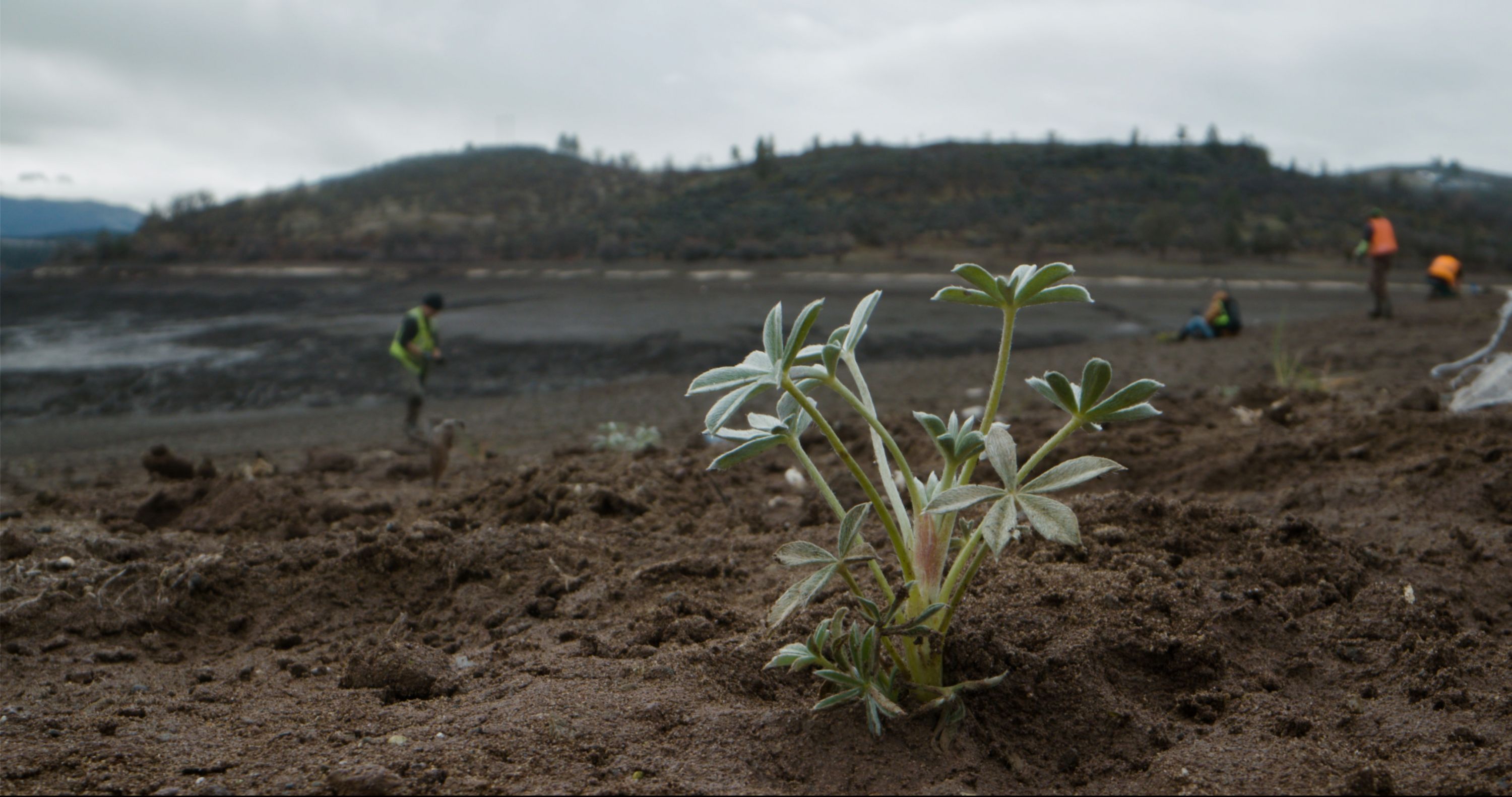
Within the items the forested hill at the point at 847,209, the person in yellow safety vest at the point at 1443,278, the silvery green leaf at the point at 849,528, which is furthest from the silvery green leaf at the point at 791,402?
the forested hill at the point at 847,209

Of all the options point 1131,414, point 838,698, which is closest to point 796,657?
point 838,698

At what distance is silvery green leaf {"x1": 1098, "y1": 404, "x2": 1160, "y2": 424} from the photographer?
1411mm

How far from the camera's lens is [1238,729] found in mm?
1711

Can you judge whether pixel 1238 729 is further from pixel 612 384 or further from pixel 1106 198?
pixel 1106 198

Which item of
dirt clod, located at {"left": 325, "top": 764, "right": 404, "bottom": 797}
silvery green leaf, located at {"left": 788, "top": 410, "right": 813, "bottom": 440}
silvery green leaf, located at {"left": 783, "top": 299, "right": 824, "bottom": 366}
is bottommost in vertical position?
dirt clod, located at {"left": 325, "top": 764, "right": 404, "bottom": 797}

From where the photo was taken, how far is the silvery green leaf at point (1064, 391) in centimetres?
147

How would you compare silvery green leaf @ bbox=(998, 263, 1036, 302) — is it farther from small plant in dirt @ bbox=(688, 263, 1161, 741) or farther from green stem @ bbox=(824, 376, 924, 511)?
green stem @ bbox=(824, 376, 924, 511)

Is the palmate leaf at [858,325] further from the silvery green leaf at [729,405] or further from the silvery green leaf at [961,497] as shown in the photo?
the silvery green leaf at [961,497]

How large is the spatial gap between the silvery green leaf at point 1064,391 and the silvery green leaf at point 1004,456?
0.32 ft

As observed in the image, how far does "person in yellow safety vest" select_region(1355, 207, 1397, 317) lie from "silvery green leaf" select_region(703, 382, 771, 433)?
1359cm

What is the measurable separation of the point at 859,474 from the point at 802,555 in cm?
16

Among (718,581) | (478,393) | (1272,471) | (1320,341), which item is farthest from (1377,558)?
(478,393)

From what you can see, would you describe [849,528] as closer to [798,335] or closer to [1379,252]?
[798,335]

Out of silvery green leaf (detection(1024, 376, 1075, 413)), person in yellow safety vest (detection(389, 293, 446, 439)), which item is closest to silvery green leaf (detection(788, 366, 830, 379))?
silvery green leaf (detection(1024, 376, 1075, 413))
